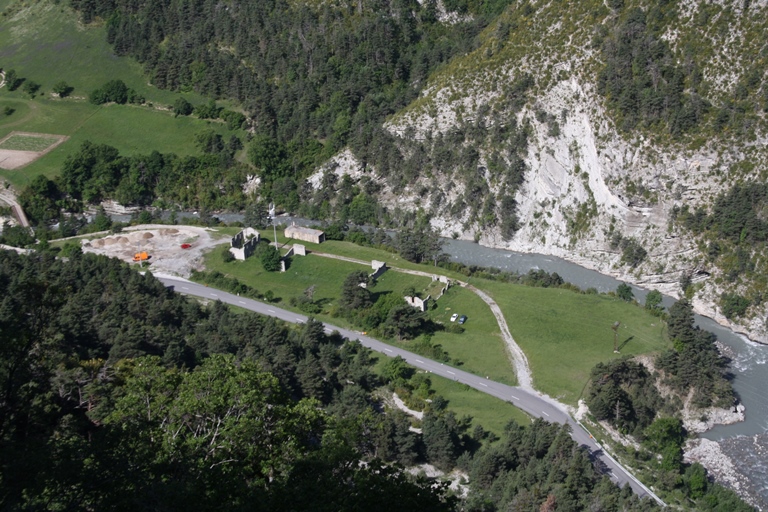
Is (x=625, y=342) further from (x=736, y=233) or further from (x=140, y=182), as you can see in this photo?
(x=140, y=182)

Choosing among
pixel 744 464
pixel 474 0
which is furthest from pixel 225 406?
pixel 474 0

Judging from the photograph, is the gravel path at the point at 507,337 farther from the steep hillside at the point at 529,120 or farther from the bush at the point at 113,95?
the bush at the point at 113,95

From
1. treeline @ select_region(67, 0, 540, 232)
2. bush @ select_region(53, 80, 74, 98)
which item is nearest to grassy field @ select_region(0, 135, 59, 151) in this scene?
bush @ select_region(53, 80, 74, 98)

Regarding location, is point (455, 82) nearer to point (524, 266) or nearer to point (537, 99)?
point (537, 99)

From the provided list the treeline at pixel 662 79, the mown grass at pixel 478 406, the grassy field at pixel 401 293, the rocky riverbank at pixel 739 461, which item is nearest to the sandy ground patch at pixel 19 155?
the grassy field at pixel 401 293

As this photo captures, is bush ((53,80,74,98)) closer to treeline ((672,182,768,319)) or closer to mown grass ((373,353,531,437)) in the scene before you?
mown grass ((373,353,531,437))

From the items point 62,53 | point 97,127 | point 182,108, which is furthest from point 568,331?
point 62,53
